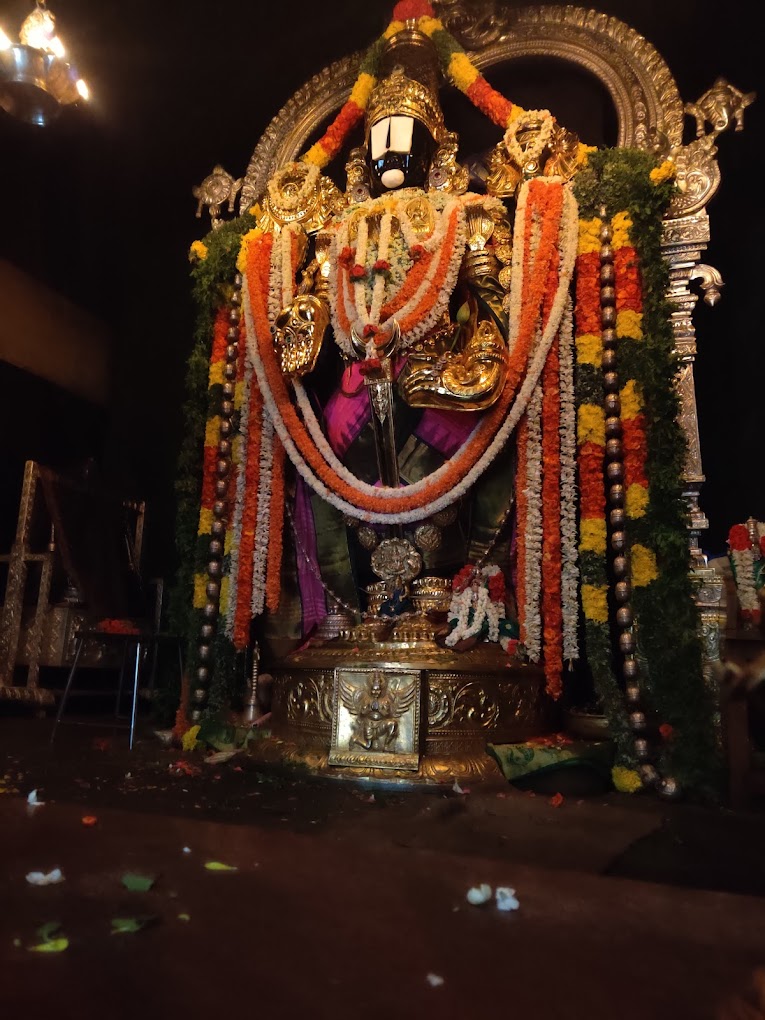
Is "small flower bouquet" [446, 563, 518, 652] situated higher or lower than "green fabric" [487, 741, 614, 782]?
higher

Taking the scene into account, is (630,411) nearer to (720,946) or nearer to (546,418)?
(546,418)

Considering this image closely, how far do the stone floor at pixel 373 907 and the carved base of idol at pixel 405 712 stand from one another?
0.36 metres

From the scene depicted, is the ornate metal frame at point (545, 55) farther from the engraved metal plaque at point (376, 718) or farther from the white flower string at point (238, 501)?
the engraved metal plaque at point (376, 718)

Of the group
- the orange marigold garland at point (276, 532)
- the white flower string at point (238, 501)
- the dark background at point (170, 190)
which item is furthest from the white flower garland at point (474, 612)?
the dark background at point (170, 190)

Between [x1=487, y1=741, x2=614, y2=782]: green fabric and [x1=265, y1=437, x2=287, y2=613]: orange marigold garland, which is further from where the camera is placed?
[x1=265, y1=437, x2=287, y2=613]: orange marigold garland

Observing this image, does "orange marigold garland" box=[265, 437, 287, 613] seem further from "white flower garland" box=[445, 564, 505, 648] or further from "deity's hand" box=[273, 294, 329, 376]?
"white flower garland" box=[445, 564, 505, 648]

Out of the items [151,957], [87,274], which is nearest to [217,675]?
[151,957]

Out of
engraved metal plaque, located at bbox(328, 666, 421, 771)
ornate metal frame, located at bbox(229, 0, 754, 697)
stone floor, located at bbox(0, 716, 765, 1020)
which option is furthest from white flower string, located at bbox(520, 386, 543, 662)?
stone floor, located at bbox(0, 716, 765, 1020)

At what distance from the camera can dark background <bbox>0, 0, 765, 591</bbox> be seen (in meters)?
4.63

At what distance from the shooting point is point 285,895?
5.29 ft

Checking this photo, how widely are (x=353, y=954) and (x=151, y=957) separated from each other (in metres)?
0.37

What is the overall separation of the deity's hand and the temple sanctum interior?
0.02 metres

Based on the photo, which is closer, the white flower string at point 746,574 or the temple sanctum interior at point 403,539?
the temple sanctum interior at point 403,539

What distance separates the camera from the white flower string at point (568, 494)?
3.44m
